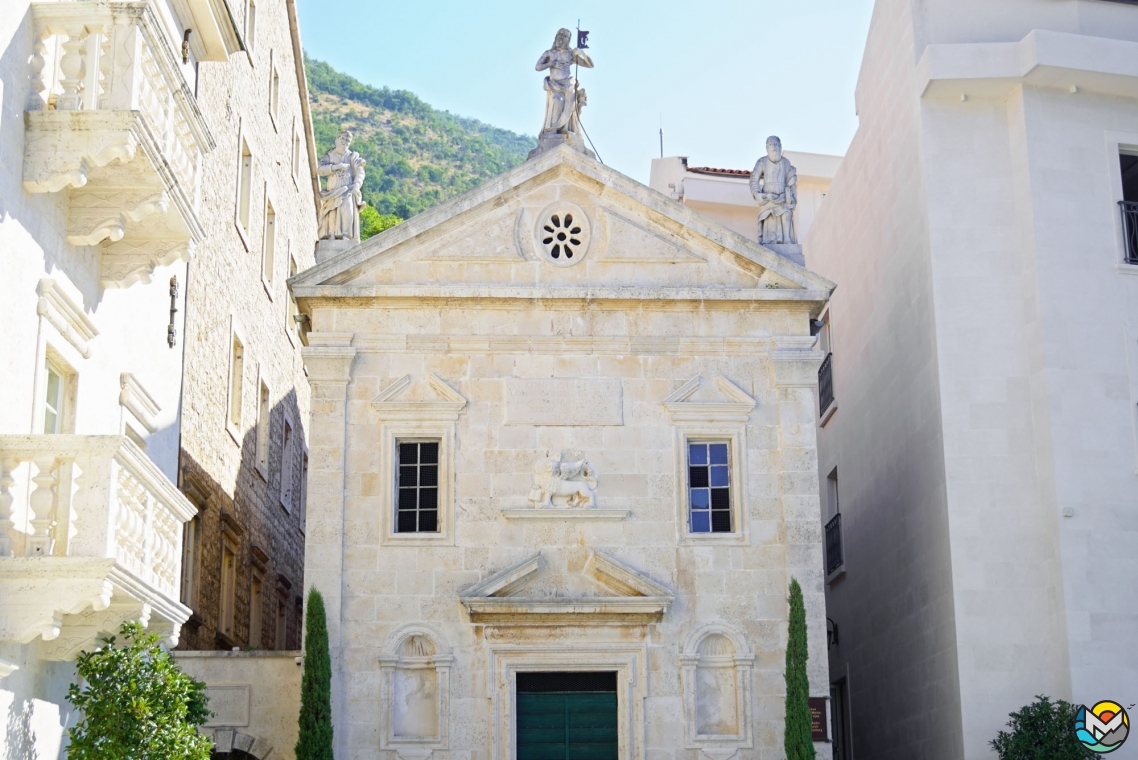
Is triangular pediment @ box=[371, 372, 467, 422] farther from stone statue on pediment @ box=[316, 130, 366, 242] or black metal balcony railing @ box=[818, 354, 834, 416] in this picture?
black metal balcony railing @ box=[818, 354, 834, 416]

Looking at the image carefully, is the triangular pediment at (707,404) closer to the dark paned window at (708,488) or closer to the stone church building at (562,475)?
the stone church building at (562,475)

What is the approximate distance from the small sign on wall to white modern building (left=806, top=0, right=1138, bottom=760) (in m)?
1.81

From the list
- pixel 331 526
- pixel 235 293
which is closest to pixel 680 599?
pixel 331 526

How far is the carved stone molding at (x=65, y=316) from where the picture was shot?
543 inches

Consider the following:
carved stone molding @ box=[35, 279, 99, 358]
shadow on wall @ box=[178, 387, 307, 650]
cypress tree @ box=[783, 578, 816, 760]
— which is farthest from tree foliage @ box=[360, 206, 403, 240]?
carved stone molding @ box=[35, 279, 99, 358]

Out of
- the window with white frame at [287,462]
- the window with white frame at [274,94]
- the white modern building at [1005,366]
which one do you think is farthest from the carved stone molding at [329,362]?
the window with white frame at [274,94]

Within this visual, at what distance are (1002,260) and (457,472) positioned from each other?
8596 millimetres

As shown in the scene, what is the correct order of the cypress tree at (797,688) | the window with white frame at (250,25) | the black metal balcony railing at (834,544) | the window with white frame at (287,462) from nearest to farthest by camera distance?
1. the cypress tree at (797,688)
2. the window with white frame at (250,25)
3. the black metal balcony railing at (834,544)
4. the window with white frame at (287,462)

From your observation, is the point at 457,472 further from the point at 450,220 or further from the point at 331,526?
the point at 450,220

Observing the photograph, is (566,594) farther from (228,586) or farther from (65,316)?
(65,316)

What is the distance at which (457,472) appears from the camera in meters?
22.4

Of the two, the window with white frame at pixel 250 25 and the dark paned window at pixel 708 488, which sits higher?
the window with white frame at pixel 250 25

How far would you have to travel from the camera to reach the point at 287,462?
32031 mm

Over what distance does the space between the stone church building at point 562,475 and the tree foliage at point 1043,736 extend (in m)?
2.60
